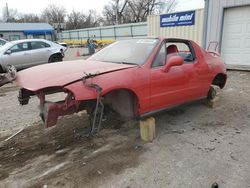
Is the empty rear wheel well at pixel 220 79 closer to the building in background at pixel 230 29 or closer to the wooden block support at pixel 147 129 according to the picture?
the wooden block support at pixel 147 129

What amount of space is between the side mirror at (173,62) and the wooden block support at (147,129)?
870 mm

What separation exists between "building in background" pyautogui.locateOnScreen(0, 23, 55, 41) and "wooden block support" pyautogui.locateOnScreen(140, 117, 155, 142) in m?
44.3

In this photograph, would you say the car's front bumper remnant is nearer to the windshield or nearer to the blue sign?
the windshield

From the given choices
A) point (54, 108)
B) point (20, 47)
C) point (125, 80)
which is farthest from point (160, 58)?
point (20, 47)

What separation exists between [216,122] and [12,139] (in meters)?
3.78

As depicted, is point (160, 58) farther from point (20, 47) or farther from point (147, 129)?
point (20, 47)

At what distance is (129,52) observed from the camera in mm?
4199

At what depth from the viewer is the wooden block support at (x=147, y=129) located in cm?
380

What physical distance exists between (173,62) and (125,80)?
0.91 m

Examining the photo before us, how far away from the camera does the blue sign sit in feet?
36.3

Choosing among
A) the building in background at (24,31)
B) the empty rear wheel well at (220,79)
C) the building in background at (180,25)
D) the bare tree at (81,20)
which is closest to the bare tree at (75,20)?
the bare tree at (81,20)

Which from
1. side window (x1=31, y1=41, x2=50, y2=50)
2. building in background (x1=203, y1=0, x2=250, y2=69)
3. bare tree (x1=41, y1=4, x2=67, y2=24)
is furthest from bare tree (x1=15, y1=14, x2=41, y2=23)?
building in background (x1=203, y1=0, x2=250, y2=69)

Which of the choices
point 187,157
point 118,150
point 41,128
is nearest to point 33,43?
point 41,128

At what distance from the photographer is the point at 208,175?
9.61 ft
